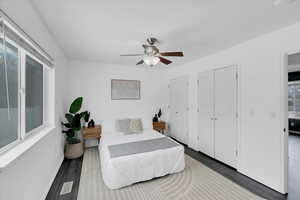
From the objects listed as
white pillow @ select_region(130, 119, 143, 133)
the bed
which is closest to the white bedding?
the bed

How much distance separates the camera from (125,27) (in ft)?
7.04

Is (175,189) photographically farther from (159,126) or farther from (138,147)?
(159,126)

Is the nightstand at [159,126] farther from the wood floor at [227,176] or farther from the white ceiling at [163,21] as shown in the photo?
the white ceiling at [163,21]

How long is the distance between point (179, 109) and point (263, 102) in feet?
7.88

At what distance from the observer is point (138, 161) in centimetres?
234

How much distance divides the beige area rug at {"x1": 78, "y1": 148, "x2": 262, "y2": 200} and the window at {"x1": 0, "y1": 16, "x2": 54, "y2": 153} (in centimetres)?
123

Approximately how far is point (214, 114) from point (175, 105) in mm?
1603

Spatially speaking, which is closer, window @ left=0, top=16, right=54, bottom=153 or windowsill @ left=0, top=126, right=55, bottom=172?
windowsill @ left=0, top=126, right=55, bottom=172

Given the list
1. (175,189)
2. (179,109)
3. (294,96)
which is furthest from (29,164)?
(294,96)

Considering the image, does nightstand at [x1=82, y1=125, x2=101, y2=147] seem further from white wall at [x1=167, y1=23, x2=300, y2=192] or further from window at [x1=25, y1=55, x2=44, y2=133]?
white wall at [x1=167, y1=23, x2=300, y2=192]

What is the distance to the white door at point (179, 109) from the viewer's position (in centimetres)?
425

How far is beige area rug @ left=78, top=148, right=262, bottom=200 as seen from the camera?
6.67 feet

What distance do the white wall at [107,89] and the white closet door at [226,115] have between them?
7.61 ft

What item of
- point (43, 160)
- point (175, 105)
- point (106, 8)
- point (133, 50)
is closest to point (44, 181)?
point (43, 160)
